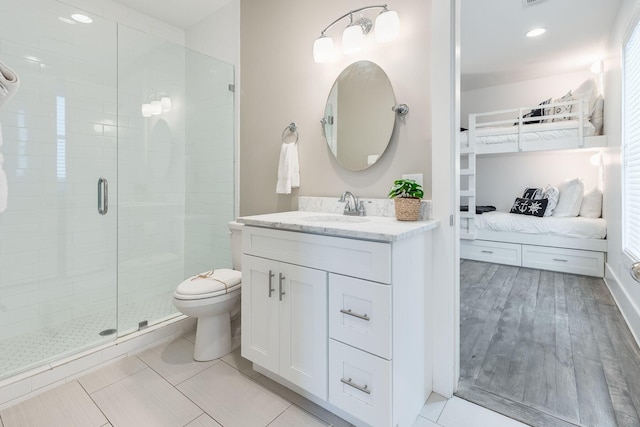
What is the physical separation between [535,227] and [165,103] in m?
4.29

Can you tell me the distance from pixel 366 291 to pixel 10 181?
2339mm

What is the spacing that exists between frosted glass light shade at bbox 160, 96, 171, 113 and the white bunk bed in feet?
11.5

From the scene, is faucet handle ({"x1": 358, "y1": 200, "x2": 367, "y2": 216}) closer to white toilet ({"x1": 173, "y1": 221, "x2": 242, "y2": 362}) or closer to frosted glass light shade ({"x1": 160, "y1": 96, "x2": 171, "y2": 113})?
white toilet ({"x1": 173, "y1": 221, "x2": 242, "y2": 362})

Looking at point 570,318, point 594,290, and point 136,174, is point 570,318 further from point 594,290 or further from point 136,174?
point 136,174

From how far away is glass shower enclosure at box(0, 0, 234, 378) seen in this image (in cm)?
193

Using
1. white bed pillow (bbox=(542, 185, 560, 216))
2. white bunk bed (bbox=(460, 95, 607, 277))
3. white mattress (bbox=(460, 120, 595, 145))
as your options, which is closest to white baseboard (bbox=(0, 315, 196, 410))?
white bunk bed (bbox=(460, 95, 607, 277))

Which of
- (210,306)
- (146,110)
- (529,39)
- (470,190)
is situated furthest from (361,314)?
(529,39)

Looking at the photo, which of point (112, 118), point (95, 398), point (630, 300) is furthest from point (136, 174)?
point (630, 300)

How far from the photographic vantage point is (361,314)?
3.79 feet

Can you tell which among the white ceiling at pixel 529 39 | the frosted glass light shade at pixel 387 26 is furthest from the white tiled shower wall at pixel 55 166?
the white ceiling at pixel 529 39

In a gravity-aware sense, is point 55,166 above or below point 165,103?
below

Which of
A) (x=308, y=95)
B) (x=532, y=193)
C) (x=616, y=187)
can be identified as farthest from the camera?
(x=532, y=193)

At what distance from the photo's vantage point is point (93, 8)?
2.36 meters

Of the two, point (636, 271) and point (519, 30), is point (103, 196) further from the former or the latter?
point (519, 30)
